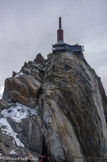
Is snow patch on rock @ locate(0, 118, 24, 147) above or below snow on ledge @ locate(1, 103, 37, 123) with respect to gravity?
below

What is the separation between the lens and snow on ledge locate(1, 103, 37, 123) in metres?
39.9

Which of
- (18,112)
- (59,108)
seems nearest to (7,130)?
(18,112)

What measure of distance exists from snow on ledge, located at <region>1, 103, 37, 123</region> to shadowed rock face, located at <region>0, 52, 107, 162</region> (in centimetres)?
47

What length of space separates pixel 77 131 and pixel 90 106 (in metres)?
8.14

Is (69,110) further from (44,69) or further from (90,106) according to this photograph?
(44,69)

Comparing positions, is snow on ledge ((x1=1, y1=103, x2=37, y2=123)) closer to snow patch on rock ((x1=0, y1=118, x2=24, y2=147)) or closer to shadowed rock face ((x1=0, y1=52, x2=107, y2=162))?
shadowed rock face ((x1=0, y1=52, x2=107, y2=162))

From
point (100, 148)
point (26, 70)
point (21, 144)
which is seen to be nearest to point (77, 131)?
point (100, 148)

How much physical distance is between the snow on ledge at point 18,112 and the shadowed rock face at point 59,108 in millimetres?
471

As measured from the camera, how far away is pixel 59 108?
43.6 m

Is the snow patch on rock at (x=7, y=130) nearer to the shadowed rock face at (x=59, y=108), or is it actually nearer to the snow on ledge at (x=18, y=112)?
the shadowed rock face at (x=59, y=108)

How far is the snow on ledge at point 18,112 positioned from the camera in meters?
39.9

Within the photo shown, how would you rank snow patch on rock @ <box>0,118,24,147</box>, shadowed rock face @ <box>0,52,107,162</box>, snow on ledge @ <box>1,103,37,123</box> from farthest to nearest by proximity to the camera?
1. snow on ledge @ <box>1,103,37,123</box>
2. shadowed rock face @ <box>0,52,107,162</box>
3. snow patch on rock @ <box>0,118,24,147</box>

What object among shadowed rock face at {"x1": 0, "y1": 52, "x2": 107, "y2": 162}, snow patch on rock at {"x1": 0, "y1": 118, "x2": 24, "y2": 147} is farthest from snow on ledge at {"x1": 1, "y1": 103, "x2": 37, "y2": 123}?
snow patch on rock at {"x1": 0, "y1": 118, "x2": 24, "y2": 147}

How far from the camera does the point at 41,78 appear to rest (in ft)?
172
